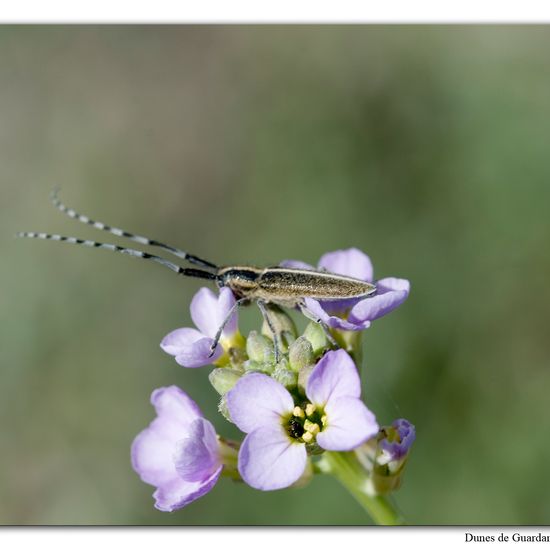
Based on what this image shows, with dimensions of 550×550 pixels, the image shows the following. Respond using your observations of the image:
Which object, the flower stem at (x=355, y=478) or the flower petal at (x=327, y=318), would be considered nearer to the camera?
the flower petal at (x=327, y=318)

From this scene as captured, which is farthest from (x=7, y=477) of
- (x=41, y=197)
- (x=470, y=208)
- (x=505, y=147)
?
(x=505, y=147)

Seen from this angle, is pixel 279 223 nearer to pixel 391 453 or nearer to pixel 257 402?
pixel 391 453

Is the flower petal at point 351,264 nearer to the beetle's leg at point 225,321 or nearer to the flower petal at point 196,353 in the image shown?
the beetle's leg at point 225,321

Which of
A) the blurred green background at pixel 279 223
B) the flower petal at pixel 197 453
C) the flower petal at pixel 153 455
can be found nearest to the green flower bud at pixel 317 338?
the flower petal at pixel 197 453

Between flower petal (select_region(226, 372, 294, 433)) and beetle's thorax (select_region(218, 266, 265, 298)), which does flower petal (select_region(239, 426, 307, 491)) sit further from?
beetle's thorax (select_region(218, 266, 265, 298))

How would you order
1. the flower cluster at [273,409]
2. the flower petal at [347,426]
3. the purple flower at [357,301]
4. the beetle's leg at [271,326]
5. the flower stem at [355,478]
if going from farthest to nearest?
1. the flower stem at [355,478]
2. the beetle's leg at [271,326]
3. the purple flower at [357,301]
4. the flower cluster at [273,409]
5. the flower petal at [347,426]

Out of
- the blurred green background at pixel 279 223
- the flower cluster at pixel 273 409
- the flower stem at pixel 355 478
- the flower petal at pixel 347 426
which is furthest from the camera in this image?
the blurred green background at pixel 279 223

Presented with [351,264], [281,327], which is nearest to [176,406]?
[281,327]
